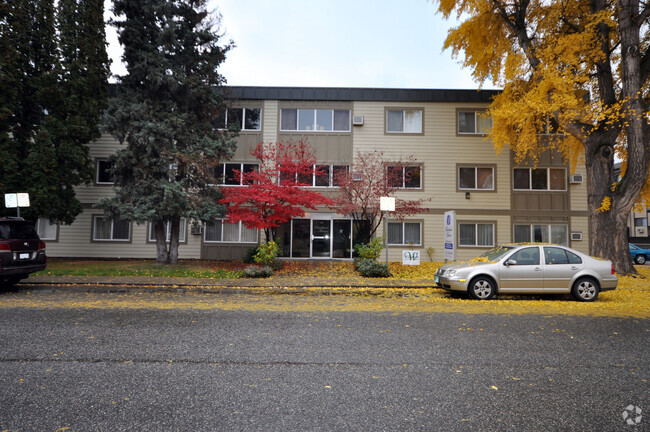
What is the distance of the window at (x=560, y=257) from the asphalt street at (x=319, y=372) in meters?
2.82

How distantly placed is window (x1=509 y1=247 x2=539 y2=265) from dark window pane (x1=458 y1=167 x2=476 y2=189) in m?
11.5

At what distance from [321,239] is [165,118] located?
32.3 ft

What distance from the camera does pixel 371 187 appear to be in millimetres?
17719

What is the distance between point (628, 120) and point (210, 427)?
17.8 metres

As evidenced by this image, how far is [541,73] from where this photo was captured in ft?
49.9

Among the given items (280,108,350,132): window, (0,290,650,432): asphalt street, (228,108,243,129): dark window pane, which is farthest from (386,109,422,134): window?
(0,290,650,432): asphalt street

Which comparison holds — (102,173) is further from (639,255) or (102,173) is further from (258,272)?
(639,255)

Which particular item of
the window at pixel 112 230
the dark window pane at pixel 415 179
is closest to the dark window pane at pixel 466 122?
the dark window pane at pixel 415 179

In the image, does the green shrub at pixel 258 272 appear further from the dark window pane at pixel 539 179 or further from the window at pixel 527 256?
the dark window pane at pixel 539 179

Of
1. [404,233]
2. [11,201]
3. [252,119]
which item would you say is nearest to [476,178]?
[404,233]

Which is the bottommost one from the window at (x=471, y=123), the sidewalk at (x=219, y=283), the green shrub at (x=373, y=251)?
the sidewalk at (x=219, y=283)

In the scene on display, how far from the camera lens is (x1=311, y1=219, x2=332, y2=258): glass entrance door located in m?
20.8

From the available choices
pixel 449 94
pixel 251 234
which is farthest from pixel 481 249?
pixel 251 234

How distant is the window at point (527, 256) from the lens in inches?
398
